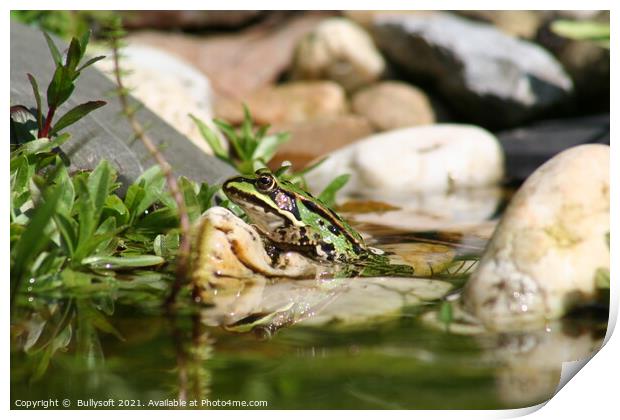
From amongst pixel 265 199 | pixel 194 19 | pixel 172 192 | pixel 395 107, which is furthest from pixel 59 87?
pixel 194 19

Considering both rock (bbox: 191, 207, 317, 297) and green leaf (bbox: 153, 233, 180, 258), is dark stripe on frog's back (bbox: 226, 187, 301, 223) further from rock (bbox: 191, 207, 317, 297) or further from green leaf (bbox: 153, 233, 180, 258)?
green leaf (bbox: 153, 233, 180, 258)

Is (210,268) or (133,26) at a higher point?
(133,26)

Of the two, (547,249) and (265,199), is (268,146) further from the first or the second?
(547,249)

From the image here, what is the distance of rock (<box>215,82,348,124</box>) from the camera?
744 cm

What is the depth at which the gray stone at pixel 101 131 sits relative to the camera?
2.93 metres

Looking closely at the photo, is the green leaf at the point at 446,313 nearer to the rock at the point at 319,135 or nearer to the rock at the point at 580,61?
the rock at the point at 580,61

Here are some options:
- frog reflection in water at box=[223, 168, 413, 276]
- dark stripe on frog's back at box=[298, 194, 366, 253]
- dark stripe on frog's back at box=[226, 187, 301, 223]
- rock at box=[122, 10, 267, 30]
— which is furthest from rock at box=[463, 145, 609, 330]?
rock at box=[122, 10, 267, 30]

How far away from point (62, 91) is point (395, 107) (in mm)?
4781

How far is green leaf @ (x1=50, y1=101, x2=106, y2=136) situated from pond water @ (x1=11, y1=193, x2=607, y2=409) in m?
0.80

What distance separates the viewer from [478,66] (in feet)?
21.9
